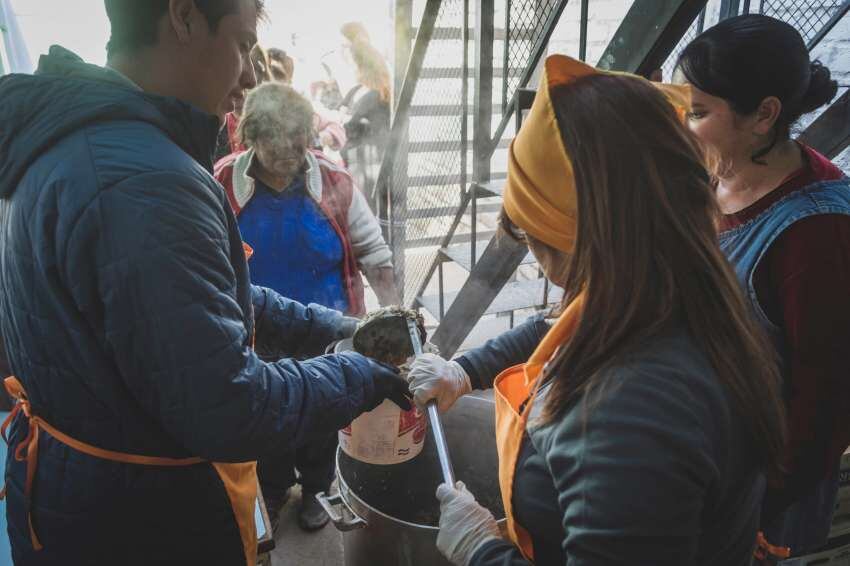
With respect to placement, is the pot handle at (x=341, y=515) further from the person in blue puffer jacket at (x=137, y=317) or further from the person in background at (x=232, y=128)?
the person in background at (x=232, y=128)

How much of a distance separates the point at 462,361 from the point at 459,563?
77cm

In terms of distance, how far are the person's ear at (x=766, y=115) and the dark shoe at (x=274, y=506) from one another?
9.38 feet

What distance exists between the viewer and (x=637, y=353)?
939 millimetres

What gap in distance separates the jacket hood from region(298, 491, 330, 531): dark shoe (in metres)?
2.39

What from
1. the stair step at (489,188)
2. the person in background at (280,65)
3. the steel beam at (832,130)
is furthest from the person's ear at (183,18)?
the person in background at (280,65)

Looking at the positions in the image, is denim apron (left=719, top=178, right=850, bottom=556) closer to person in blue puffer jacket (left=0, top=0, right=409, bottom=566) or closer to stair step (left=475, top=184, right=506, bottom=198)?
person in blue puffer jacket (left=0, top=0, right=409, bottom=566)

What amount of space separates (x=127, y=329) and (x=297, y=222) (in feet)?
5.84

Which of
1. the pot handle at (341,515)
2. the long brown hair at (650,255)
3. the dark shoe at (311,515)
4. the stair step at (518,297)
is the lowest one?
the dark shoe at (311,515)

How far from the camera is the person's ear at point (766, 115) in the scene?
1552mm

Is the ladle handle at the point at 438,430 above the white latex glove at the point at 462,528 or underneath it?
above

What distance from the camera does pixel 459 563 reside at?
141 centimetres

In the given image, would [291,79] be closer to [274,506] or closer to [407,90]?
[407,90]

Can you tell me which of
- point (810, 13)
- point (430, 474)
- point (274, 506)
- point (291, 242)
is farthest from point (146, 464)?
point (810, 13)

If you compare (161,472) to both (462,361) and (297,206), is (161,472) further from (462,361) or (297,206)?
(297,206)
